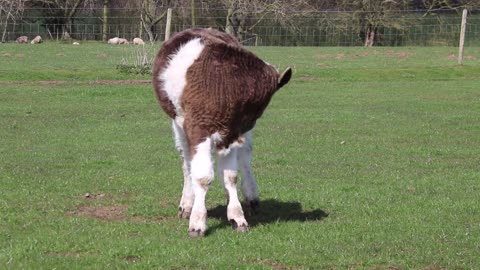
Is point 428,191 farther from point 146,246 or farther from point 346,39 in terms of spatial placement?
point 346,39

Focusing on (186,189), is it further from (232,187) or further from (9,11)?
(9,11)

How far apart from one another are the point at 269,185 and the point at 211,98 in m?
3.36

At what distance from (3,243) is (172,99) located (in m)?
1.98

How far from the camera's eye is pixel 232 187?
26.1 ft

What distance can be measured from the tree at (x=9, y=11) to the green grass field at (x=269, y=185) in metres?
27.7

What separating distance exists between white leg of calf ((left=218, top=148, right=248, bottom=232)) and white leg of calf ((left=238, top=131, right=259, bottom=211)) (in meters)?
0.52

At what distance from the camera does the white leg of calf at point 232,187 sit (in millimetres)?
7930

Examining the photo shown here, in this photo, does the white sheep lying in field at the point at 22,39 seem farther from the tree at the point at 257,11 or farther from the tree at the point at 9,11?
the tree at the point at 257,11

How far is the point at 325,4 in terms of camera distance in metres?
59.6

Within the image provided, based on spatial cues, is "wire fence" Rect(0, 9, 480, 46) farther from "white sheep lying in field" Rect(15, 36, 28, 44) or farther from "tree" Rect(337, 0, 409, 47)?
"white sheep lying in field" Rect(15, 36, 28, 44)

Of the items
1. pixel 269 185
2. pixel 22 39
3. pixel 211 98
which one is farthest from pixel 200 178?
pixel 22 39

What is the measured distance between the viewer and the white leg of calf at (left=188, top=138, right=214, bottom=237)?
7660 mm

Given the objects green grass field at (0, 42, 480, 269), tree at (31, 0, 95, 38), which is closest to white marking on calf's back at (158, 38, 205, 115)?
green grass field at (0, 42, 480, 269)

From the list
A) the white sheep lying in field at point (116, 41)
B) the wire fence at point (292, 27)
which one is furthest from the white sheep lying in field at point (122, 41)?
the wire fence at point (292, 27)
